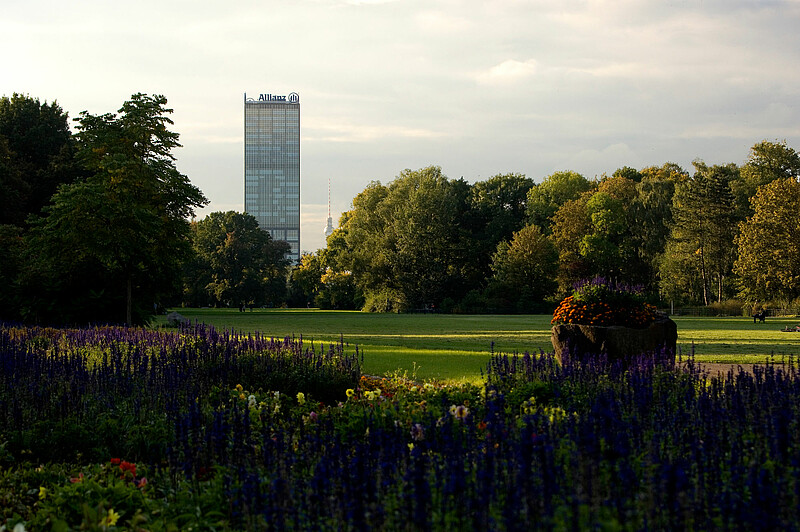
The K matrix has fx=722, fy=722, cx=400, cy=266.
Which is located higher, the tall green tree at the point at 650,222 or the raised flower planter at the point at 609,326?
the tall green tree at the point at 650,222

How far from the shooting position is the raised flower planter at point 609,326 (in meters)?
11.9

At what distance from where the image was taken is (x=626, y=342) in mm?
11898

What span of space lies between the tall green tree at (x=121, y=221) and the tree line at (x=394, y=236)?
0.23 feet

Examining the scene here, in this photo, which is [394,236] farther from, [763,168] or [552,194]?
[763,168]

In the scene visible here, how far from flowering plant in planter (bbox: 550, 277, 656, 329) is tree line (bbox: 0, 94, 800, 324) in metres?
15.4

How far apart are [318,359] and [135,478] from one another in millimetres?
5325

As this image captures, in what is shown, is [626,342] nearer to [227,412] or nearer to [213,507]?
[227,412]

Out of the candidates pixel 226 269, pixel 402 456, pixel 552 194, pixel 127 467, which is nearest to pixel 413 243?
pixel 552 194

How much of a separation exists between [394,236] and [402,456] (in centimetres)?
6596

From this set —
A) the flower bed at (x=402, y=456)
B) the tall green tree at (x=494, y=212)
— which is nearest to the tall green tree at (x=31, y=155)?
the flower bed at (x=402, y=456)

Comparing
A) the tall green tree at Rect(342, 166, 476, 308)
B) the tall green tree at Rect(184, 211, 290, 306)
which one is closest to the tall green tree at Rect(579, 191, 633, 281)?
the tall green tree at Rect(342, 166, 476, 308)

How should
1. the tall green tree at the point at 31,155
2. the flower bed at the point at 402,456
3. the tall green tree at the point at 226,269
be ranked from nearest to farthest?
the flower bed at the point at 402,456
the tall green tree at the point at 31,155
the tall green tree at the point at 226,269

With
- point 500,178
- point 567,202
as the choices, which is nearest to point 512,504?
point 567,202

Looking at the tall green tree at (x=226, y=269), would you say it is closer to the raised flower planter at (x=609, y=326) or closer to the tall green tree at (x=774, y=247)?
the tall green tree at (x=774, y=247)
